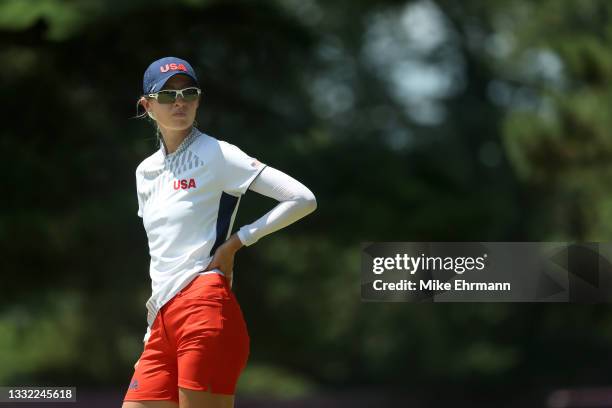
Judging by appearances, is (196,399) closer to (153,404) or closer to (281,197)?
(153,404)

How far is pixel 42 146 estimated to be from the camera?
11500 mm

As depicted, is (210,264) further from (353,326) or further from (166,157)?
(353,326)

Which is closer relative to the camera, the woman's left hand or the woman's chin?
the woman's left hand

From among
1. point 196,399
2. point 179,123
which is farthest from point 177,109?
point 196,399

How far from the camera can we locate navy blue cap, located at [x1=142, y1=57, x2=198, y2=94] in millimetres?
3219

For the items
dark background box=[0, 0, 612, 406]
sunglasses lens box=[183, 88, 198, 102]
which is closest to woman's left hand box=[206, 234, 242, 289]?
sunglasses lens box=[183, 88, 198, 102]

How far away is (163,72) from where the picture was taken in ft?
10.6

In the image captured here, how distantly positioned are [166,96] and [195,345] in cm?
73

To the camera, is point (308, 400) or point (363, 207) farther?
point (308, 400)

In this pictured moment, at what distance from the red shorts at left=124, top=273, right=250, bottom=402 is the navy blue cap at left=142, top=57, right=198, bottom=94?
1.90 feet

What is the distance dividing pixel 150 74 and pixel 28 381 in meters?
13.8

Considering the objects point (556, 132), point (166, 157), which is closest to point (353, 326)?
point (556, 132)

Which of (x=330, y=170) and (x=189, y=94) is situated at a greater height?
(x=330, y=170)

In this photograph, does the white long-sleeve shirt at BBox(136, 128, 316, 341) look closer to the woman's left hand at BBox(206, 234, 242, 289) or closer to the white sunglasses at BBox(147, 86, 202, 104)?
the woman's left hand at BBox(206, 234, 242, 289)
